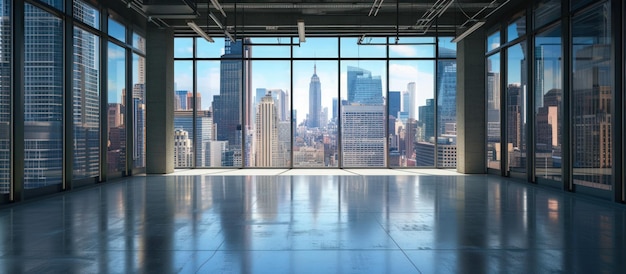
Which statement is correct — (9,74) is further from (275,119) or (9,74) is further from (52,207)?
(275,119)

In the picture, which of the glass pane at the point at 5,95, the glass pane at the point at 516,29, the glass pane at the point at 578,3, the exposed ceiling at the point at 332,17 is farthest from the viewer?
the exposed ceiling at the point at 332,17

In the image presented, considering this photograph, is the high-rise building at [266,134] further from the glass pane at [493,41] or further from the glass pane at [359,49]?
the glass pane at [493,41]

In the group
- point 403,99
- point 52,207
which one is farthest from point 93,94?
point 403,99

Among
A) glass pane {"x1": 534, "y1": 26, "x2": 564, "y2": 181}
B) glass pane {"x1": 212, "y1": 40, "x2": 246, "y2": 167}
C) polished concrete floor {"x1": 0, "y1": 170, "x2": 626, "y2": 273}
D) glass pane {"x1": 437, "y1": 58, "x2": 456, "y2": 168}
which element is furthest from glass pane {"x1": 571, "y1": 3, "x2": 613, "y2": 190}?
glass pane {"x1": 212, "y1": 40, "x2": 246, "y2": 167}

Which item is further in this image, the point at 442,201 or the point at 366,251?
the point at 442,201

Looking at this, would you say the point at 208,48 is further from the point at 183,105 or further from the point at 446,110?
the point at 446,110

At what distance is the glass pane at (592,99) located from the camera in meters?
7.53

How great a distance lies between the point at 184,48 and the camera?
47.1ft

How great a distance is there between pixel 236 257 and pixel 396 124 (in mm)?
11370

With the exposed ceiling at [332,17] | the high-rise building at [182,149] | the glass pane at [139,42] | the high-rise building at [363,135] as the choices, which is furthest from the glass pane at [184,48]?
the high-rise building at [363,135]

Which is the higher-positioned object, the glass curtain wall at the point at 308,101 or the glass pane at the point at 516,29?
→ the glass pane at the point at 516,29

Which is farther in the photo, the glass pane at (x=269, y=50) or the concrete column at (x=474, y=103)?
the glass pane at (x=269, y=50)

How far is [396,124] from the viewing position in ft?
47.8

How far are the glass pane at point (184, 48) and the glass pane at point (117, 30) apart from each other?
267 cm
